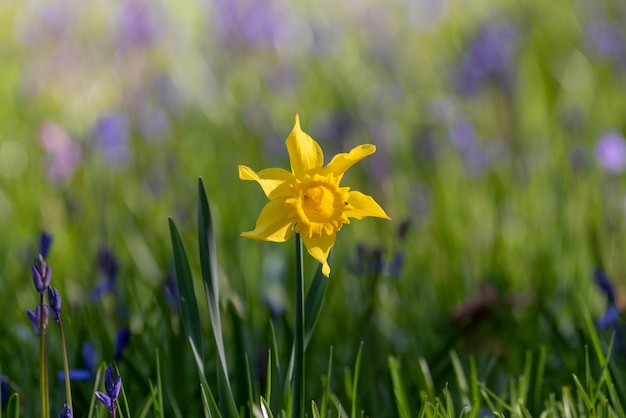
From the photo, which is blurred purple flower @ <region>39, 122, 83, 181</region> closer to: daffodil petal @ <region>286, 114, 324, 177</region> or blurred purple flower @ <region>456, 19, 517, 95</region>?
blurred purple flower @ <region>456, 19, 517, 95</region>

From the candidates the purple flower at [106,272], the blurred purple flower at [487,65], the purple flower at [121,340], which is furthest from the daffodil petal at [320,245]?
the blurred purple flower at [487,65]

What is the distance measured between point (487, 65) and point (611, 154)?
88 centimetres

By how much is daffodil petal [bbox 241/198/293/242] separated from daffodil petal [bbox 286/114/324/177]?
5 centimetres

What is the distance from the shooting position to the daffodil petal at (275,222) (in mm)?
1157

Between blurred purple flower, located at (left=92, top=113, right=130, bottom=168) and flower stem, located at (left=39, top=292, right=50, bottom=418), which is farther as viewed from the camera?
blurred purple flower, located at (left=92, top=113, right=130, bottom=168)

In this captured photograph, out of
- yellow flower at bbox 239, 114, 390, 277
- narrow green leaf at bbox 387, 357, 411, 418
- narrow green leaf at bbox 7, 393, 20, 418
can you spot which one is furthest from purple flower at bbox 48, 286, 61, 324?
narrow green leaf at bbox 387, 357, 411, 418

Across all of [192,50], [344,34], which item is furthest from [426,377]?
[344,34]

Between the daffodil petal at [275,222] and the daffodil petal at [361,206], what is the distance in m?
0.09

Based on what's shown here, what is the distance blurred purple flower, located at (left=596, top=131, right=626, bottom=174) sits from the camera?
284cm

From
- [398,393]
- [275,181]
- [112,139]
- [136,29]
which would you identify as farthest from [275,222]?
[136,29]

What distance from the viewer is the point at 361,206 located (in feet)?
3.94

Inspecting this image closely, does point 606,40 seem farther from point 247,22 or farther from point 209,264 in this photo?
point 209,264

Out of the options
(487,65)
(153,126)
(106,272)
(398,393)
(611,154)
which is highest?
(487,65)

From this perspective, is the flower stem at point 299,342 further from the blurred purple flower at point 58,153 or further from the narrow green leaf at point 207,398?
the blurred purple flower at point 58,153
